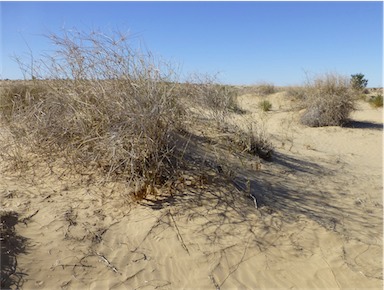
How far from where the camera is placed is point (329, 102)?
45.5ft

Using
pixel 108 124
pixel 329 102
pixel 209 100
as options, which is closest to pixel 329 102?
pixel 329 102

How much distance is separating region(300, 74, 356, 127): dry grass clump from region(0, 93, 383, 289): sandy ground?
7977 mm

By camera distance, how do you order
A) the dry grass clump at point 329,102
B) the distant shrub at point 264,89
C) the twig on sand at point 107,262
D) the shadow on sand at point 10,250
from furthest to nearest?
the distant shrub at point 264,89, the dry grass clump at point 329,102, the twig on sand at point 107,262, the shadow on sand at point 10,250

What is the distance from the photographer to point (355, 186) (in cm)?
675

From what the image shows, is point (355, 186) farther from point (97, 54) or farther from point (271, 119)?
point (271, 119)

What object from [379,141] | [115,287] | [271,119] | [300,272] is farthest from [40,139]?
[271,119]

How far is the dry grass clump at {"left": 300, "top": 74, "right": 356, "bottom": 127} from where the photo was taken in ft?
45.1

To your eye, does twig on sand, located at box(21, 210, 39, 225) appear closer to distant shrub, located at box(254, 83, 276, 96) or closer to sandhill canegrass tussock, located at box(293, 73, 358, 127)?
sandhill canegrass tussock, located at box(293, 73, 358, 127)

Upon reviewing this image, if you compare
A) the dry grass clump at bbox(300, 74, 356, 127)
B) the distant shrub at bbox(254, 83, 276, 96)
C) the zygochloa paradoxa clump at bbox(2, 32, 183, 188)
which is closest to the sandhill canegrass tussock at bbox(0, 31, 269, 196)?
the zygochloa paradoxa clump at bbox(2, 32, 183, 188)

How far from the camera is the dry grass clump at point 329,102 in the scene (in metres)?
13.8

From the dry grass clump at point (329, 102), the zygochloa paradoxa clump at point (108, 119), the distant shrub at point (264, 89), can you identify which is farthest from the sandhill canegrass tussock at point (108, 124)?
the distant shrub at point (264, 89)

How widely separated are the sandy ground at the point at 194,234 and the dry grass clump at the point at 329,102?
26.2 feet

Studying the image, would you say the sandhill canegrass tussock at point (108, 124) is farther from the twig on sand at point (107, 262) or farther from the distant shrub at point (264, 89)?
the distant shrub at point (264, 89)

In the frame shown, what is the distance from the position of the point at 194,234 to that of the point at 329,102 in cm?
1104
